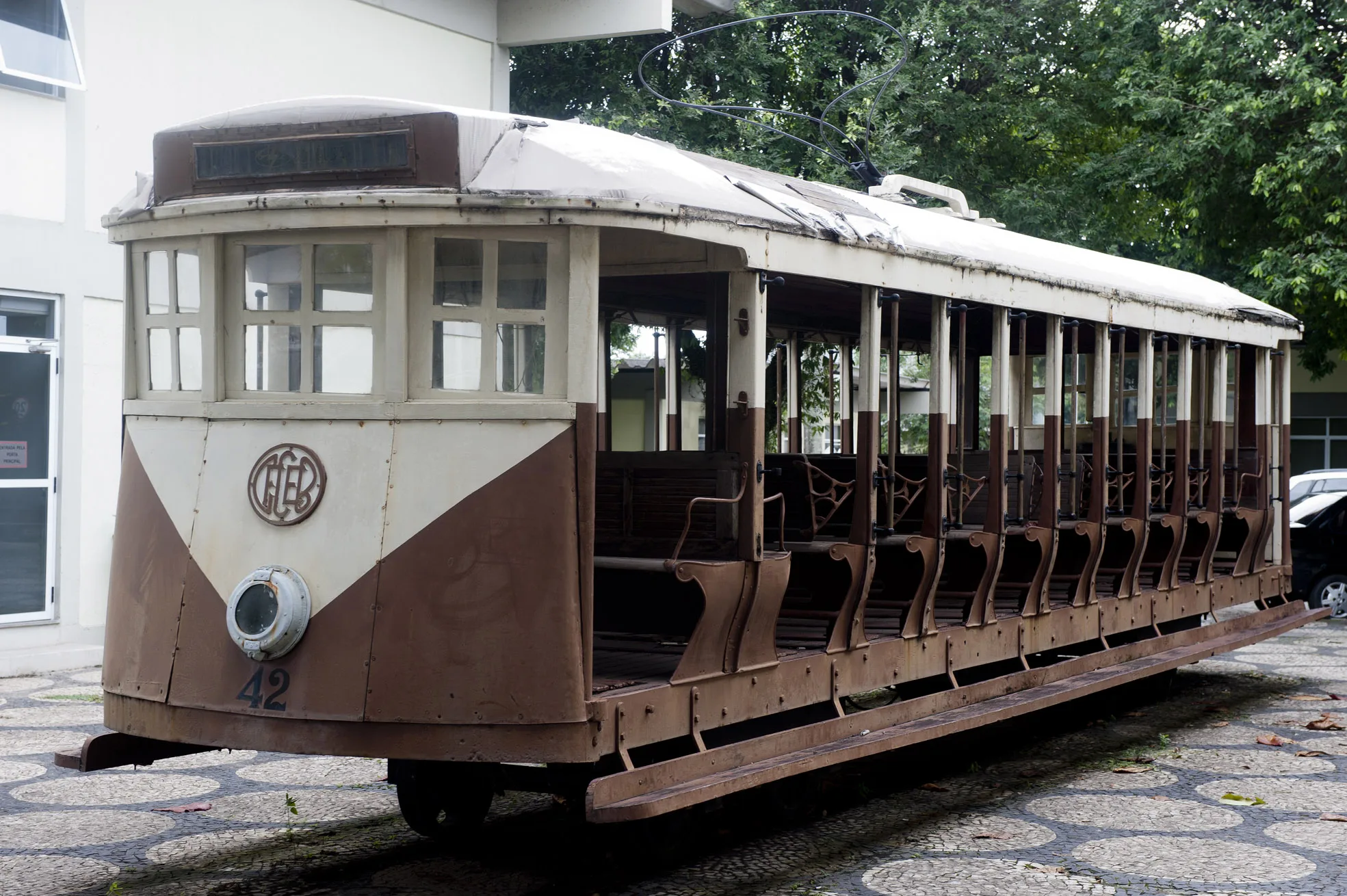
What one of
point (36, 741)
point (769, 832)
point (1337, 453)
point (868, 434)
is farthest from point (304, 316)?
point (1337, 453)

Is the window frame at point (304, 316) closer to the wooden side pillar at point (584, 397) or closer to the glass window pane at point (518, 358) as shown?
the glass window pane at point (518, 358)

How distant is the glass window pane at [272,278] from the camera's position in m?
5.65

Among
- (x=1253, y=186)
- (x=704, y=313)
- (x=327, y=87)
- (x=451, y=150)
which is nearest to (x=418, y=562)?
(x=451, y=150)

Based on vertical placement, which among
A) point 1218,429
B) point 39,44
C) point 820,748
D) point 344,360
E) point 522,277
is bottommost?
point 820,748

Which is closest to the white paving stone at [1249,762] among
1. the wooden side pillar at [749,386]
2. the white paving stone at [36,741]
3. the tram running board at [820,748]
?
the tram running board at [820,748]

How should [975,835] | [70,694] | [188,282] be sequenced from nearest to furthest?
[188,282], [975,835], [70,694]

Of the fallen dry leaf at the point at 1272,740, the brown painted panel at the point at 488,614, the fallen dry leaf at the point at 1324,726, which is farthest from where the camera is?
the fallen dry leaf at the point at 1324,726

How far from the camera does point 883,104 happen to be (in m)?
21.5

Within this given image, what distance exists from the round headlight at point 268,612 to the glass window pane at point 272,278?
958mm

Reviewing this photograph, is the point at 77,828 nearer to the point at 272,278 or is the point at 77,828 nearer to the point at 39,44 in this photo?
the point at 272,278

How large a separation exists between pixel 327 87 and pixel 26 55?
2.67 metres

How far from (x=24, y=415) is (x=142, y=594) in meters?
6.95

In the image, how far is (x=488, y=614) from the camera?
5336mm

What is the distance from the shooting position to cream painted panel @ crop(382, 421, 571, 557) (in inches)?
212
